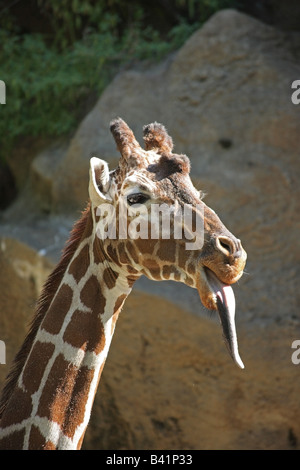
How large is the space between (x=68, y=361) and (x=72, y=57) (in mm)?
4267

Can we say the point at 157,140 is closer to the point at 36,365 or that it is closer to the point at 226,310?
the point at 226,310

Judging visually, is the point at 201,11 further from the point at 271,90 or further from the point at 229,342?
the point at 229,342

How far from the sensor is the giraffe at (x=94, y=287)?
2451 mm

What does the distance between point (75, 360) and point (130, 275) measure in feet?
1.29

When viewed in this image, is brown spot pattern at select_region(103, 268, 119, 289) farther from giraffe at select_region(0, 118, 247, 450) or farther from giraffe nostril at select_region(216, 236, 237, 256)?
giraffe nostril at select_region(216, 236, 237, 256)

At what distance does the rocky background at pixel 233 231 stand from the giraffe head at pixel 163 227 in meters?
2.32

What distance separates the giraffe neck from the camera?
8.16 feet

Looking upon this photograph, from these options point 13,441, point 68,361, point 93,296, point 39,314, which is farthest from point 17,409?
point 93,296

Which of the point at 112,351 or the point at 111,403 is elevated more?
the point at 112,351

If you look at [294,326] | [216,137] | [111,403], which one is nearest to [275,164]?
[216,137]

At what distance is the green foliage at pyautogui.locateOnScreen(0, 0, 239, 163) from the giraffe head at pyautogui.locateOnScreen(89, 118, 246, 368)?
357 centimetres

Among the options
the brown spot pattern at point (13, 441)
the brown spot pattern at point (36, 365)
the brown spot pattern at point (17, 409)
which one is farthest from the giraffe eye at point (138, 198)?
the brown spot pattern at point (13, 441)

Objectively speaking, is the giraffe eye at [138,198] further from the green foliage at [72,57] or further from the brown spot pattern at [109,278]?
the green foliage at [72,57]

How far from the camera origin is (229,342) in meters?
2.28
